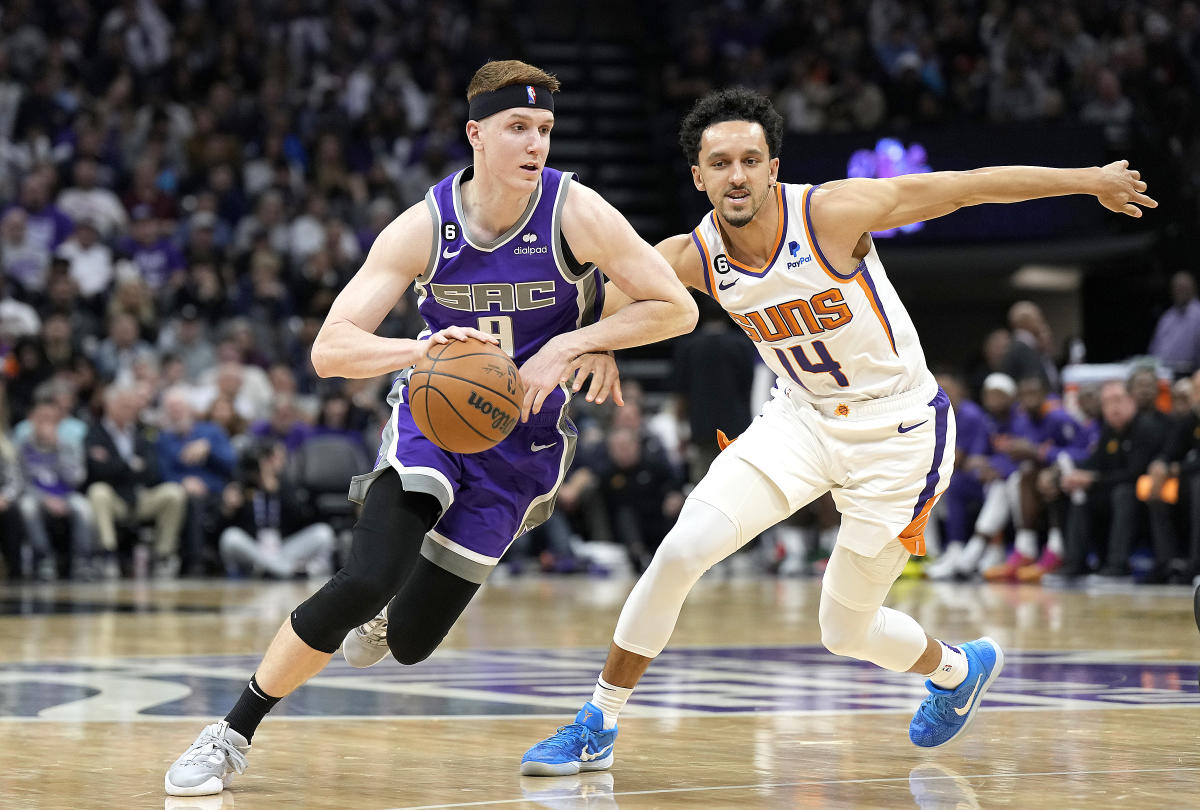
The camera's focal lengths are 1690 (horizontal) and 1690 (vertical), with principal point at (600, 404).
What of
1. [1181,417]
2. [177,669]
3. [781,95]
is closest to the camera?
[177,669]

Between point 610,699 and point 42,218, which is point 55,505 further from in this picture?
point 610,699

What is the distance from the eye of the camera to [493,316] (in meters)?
4.56

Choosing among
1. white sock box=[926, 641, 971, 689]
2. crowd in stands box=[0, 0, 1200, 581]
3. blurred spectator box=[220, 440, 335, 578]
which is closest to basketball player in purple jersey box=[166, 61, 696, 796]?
white sock box=[926, 641, 971, 689]

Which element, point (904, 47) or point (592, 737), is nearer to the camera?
point (592, 737)

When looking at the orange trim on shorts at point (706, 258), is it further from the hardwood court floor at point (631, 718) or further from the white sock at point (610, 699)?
the hardwood court floor at point (631, 718)

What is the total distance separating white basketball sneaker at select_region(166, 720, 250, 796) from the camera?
13.0 ft

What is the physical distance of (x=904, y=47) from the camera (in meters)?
19.7

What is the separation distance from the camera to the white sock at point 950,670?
4914 mm

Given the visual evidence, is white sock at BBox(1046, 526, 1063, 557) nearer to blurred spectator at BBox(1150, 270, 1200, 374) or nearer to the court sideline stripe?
blurred spectator at BBox(1150, 270, 1200, 374)

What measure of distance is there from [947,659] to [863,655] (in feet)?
0.89

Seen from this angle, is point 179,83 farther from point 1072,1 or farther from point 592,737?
point 592,737

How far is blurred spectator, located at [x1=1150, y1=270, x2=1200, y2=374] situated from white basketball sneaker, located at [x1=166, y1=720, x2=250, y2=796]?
11.8 metres

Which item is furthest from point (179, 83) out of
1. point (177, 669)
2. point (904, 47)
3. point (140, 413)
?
point (177, 669)

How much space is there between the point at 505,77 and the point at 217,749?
6.12 ft
